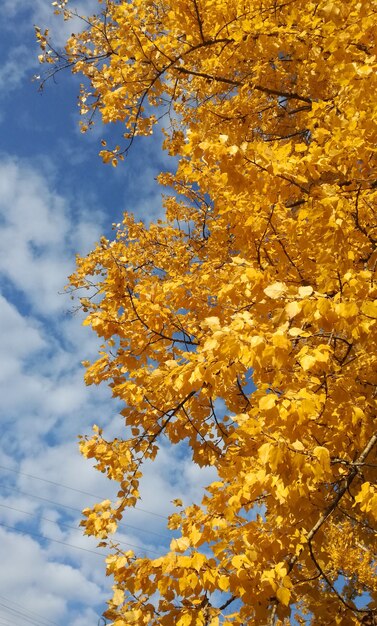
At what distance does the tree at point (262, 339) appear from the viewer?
2057 millimetres

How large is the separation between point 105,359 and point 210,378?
1.88 m

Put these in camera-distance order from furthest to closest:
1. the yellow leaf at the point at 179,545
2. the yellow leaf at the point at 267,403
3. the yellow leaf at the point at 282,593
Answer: the yellow leaf at the point at 179,545 → the yellow leaf at the point at 282,593 → the yellow leaf at the point at 267,403

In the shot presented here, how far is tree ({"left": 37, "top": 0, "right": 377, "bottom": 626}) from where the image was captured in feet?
6.75

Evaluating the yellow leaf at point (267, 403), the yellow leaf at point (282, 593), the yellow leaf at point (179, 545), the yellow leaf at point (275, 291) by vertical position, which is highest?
the yellow leaf at point (275, 291)

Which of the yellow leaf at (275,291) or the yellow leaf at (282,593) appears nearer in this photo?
the yellow leaf at (275,291)

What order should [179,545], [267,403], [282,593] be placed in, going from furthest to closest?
[179,545] < [282,593] < [267,403]

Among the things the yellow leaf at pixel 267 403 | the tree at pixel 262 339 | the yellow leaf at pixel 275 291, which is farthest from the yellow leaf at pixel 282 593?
the yellow leaf at pixel 275 291

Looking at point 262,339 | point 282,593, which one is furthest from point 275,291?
point 282,593

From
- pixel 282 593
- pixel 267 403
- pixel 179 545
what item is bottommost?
pixel 282 593

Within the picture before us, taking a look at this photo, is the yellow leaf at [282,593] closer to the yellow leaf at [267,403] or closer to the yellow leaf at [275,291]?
the yellow leaf at [267,403]

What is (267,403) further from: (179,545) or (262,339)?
(179,545)

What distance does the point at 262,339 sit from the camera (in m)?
1.92

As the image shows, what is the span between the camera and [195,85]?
6.25m

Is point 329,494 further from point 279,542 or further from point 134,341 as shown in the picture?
point 134,341
